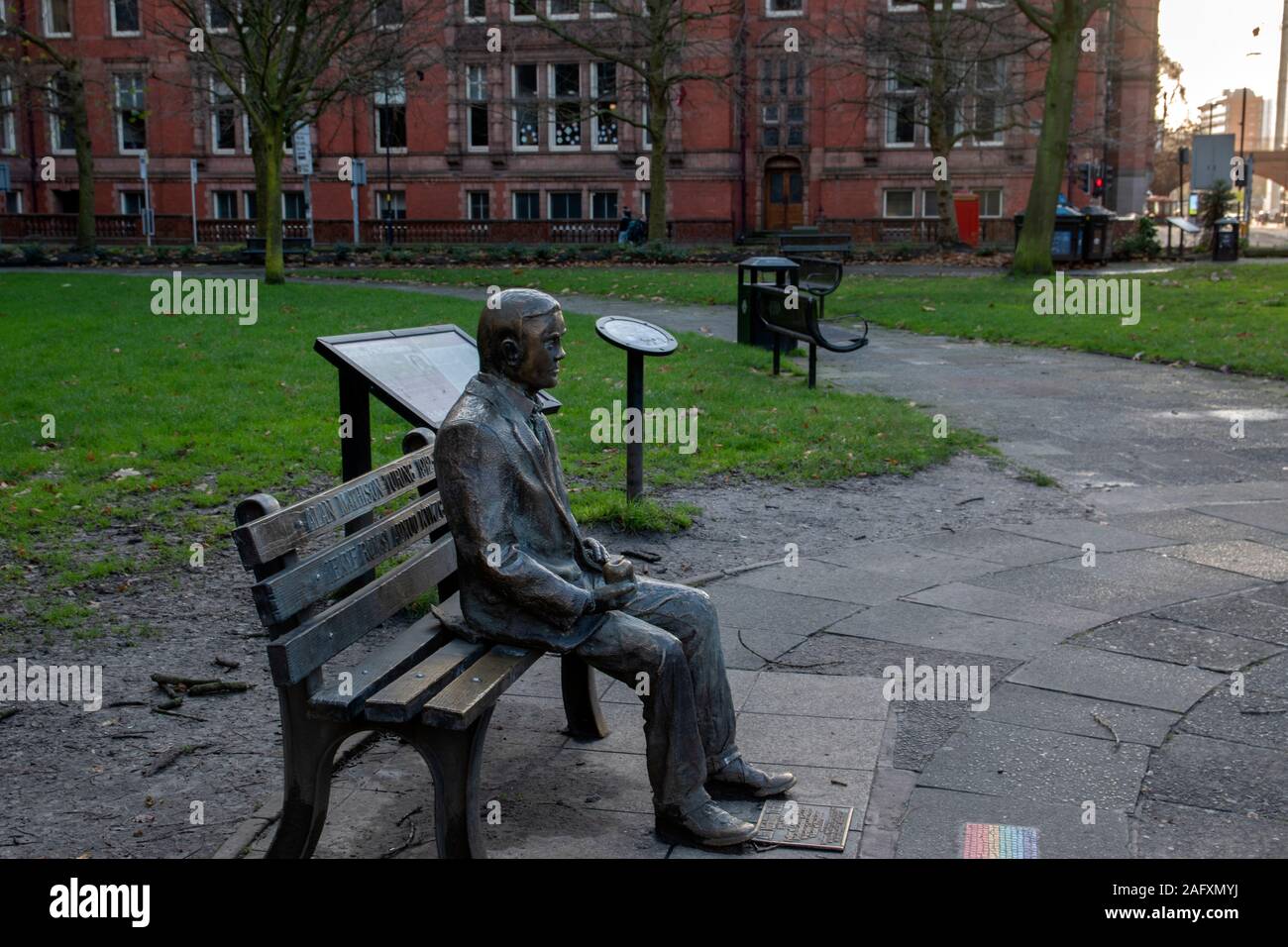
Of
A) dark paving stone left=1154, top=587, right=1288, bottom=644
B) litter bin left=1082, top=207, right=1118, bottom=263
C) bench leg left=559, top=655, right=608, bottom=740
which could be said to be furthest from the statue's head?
Answer: litter bin left=1082, top=207, right=1118, bottom=263

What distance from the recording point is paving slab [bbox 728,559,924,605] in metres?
6.93

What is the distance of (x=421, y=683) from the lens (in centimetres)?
386

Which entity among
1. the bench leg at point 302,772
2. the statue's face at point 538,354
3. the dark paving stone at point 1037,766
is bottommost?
the dark paving stone at point 1037,766

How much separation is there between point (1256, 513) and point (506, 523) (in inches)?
237

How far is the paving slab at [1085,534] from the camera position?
25.6 ft

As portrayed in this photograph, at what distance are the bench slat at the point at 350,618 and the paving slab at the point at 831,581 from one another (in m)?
2.36

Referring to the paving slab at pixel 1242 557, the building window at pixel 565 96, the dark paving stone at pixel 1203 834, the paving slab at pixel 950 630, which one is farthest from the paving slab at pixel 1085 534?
the building window at pixel 565 96

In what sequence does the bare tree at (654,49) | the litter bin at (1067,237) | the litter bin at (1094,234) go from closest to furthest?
the litter bin at (1067,237) → the litter bin at (1094,234) → the bare tree at (654,49)

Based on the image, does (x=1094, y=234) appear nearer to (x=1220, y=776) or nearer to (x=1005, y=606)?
(x=1005, y=606)

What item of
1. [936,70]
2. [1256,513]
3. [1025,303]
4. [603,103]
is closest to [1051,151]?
[1025,303]

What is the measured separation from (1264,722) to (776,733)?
181 cm

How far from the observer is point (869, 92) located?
155 ft

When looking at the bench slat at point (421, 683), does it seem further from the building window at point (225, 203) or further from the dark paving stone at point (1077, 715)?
the building window at point (225, 203)

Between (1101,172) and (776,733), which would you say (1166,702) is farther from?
(1101,172)
